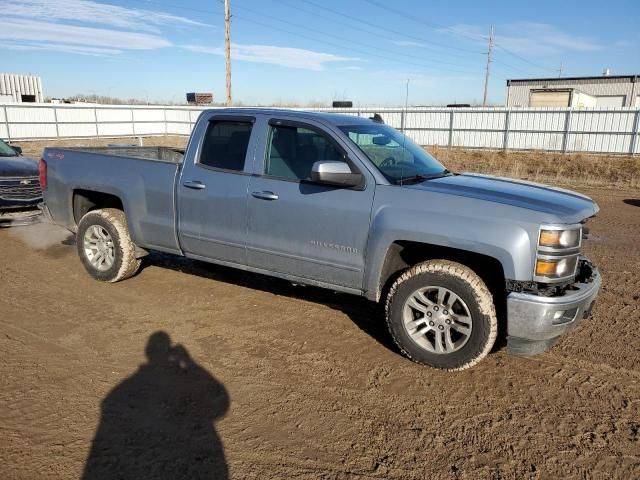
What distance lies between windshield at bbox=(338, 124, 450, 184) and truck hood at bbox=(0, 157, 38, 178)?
616cm

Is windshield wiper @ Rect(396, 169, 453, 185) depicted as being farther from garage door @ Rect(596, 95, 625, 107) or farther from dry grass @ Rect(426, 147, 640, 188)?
garage door @ Rect(596, 95, 625, 107)

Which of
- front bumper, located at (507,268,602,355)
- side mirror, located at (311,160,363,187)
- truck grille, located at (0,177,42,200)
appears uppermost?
side mirror, located at (311,160,363,187)

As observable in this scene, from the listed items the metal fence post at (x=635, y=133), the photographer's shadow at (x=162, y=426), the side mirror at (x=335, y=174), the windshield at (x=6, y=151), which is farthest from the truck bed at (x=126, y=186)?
the metal fence post at (x=635, y=133)

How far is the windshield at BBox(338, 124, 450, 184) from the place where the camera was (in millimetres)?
4359

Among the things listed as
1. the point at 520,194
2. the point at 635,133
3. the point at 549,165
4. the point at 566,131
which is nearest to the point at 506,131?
the point at 566,131

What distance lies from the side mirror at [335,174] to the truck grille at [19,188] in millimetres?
6068

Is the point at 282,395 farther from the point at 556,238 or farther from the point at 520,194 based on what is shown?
the point at 520,194

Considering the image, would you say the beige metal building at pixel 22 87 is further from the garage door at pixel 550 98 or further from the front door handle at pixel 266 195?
the front door handle at pixel 266 195

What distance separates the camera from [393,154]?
4.68m

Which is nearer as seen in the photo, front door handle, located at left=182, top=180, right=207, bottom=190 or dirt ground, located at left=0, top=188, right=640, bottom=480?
dirt ground, located at left=0, top=188, right=640, bottom=480

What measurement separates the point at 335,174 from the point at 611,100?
4758 centimetres

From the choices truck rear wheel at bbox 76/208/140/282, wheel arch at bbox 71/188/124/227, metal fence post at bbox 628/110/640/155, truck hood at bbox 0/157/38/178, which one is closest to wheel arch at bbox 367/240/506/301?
truck rear wheel at bbox 76/208/140/282

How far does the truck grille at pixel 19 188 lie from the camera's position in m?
7.88

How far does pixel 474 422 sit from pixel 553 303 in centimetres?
100
